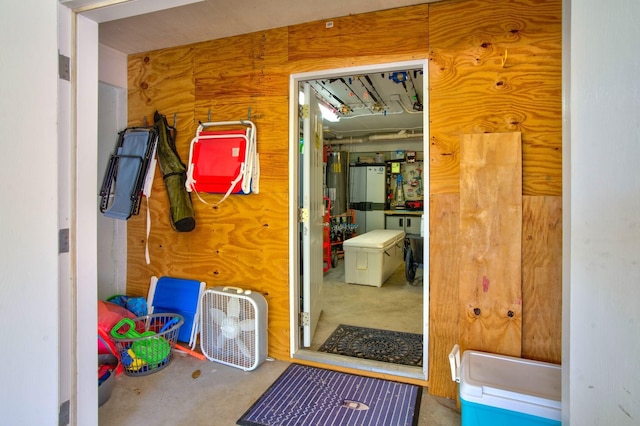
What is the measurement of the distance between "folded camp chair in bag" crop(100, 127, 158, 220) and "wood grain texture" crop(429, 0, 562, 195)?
2258 millimetres

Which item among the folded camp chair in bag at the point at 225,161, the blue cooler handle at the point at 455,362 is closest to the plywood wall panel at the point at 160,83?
the folded camp chair in bag at the point at 225,161

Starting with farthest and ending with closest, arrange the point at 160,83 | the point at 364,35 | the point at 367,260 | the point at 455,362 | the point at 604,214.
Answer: the point at 367,260 → the point at 160,83 → the point at 364,35 → the point at 455,362 → the point at 604,214

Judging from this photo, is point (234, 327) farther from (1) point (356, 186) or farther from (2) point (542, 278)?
(1) point (356, 186)

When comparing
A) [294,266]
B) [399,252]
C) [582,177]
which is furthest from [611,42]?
[399,252]

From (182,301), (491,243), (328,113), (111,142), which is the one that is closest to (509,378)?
(491,243)

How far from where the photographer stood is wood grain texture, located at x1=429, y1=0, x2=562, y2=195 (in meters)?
2.06

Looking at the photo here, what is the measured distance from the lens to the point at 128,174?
113 inches

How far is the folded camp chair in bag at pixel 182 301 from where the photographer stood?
2.98 m

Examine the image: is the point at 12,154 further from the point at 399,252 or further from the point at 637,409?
the point at 399,252

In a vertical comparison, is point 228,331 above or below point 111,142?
below

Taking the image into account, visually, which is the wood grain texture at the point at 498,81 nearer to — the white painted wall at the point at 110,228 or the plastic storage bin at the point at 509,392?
the plastic storage bin at the point at 509,392

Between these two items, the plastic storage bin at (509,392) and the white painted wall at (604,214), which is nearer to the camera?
the white painted wall at (604,214)

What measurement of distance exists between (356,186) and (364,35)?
5895mm

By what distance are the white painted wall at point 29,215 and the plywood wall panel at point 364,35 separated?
1645mm
